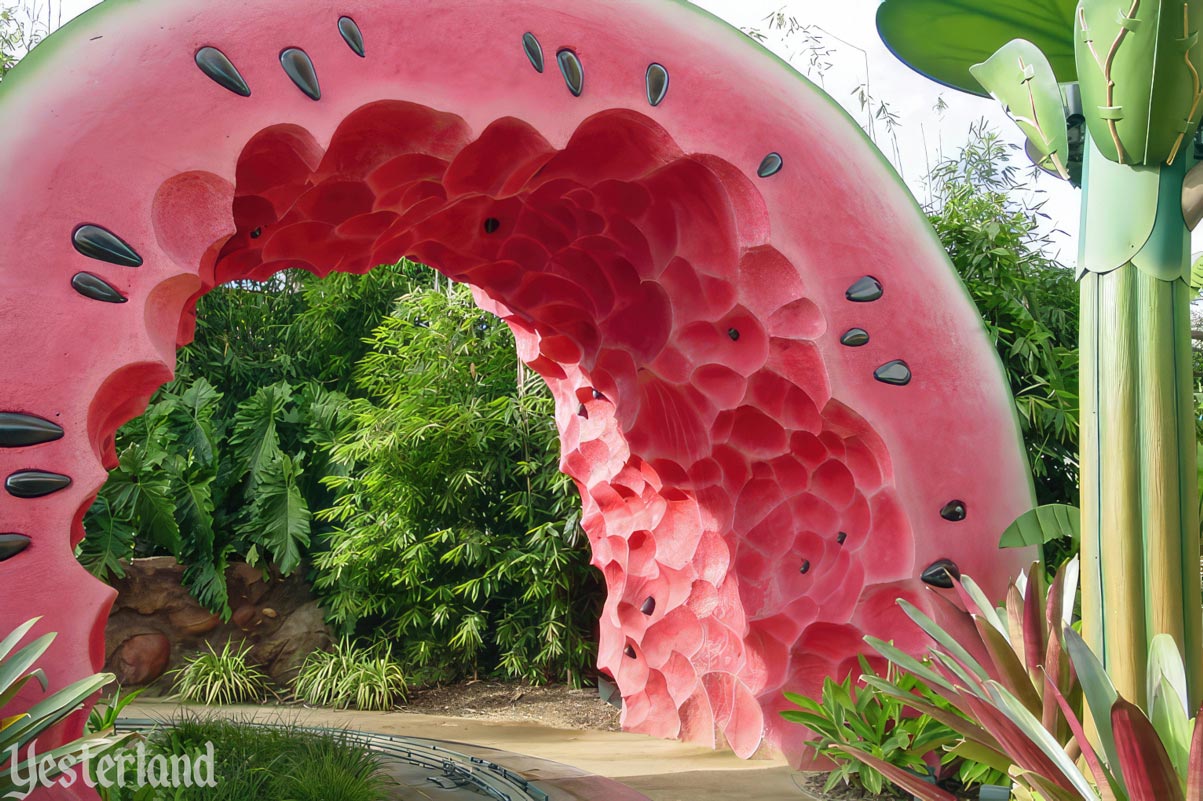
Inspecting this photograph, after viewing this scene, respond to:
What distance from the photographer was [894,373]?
188 inches

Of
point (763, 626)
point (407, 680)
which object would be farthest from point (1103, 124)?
point (407, 680)

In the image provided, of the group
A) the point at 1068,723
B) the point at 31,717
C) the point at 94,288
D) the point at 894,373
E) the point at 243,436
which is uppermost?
the point at 243,436

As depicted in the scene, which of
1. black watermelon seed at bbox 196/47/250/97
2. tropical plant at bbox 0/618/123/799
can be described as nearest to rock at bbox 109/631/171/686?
tropical plant at bbox 0/618/123/799

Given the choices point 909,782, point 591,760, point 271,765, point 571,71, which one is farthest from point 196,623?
point 909,782

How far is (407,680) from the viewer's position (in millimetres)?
8641

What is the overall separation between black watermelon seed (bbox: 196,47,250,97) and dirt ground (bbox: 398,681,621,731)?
16.7 ft

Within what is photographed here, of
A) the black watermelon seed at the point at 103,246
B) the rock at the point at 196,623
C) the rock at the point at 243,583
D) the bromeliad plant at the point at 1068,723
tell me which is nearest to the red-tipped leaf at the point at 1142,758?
the bromeliad plant at the point at 1068,723

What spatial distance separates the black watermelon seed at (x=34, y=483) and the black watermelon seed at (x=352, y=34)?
1864mm

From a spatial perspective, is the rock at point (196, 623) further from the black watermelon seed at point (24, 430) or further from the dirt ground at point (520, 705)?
the black watermelon seed at point (24, 430)

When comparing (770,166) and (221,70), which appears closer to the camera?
(221,70)

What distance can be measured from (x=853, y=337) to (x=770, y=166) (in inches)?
35.2

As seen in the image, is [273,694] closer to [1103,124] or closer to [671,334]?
[671,334]

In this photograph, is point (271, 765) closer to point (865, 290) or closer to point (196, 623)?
point (865, 290)

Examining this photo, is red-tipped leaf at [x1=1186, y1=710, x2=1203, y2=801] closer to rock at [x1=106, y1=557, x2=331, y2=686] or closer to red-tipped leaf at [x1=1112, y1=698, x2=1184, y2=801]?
red-tipped leaf at [x1=1112, y1=698, x2=1184, y2=801]
